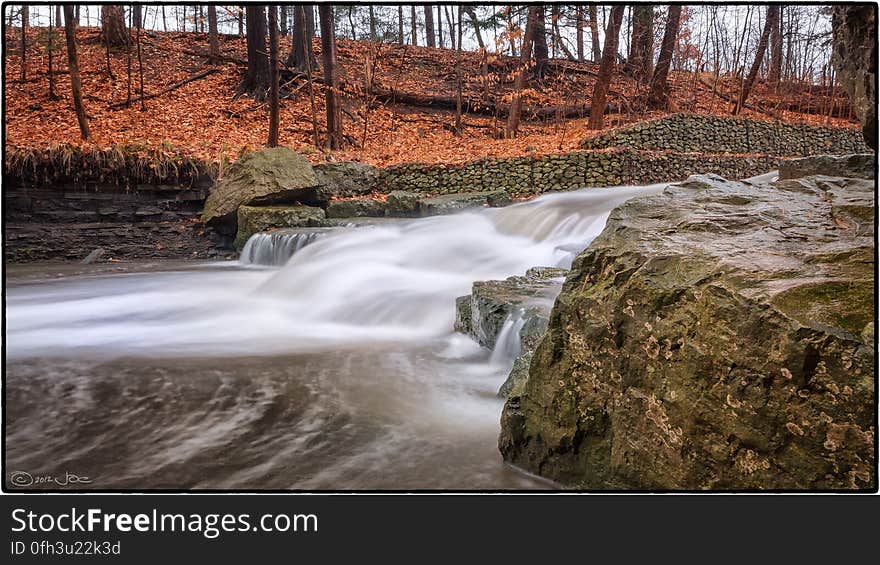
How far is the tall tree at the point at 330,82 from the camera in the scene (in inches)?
601

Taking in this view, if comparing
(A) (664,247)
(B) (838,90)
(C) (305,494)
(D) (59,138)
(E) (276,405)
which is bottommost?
(E) (276,405)

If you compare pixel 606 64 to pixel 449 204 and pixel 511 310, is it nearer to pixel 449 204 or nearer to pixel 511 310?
pixel 449 204

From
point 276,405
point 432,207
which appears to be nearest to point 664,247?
point 276,405

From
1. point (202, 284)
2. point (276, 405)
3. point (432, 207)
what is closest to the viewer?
point (276, 405)

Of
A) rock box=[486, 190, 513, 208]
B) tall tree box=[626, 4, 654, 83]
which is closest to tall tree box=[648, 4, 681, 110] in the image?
tall tree box=[626, 4, 654, 83]

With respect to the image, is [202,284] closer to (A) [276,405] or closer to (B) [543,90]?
(A) [276,405]

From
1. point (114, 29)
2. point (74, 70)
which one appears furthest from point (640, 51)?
point (114, 29)

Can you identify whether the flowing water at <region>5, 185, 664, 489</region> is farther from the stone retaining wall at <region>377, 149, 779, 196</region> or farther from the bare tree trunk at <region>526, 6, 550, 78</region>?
the bare tree trunk at <region>526, 6, 550, 78</region>

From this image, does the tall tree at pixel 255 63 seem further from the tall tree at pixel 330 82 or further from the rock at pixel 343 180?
the rock at pixel 343 180

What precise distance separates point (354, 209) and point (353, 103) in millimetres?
8383

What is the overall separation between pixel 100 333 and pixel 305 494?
495 centimetres

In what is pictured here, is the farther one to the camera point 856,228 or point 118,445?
point 118,445

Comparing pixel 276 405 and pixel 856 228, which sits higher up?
pixel 856 228

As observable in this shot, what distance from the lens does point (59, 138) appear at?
12602mm
